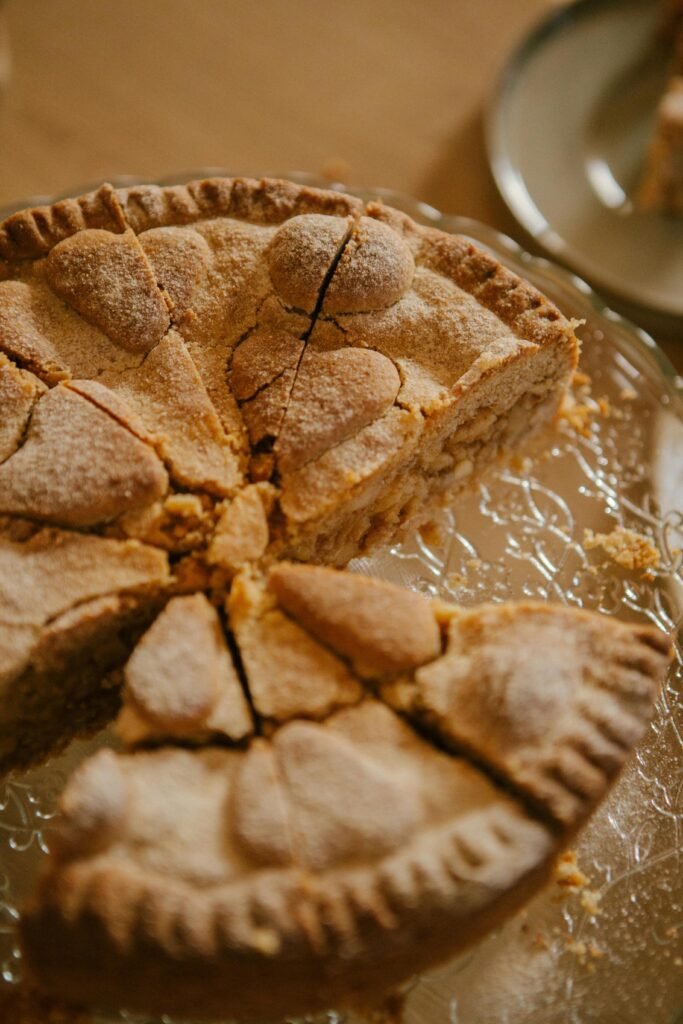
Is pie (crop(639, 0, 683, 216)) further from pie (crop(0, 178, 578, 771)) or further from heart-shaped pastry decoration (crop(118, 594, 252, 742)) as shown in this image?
heart-shaped pastry decoration (crop(118, 594, 252, 742))

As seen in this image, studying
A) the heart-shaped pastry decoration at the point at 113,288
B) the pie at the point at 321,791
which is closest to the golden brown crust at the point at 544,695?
the pie at the point at 321,791

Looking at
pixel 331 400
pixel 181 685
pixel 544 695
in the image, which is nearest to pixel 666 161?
pixel 331 400

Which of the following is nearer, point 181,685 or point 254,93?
point 181,685

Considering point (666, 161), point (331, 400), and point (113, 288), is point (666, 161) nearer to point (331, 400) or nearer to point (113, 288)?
point (331, 400)

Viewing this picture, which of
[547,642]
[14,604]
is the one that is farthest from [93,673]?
[547,642]

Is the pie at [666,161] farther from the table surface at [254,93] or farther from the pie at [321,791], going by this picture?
the pie at [321,791]

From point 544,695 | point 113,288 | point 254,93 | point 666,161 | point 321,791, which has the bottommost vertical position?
point 321,791

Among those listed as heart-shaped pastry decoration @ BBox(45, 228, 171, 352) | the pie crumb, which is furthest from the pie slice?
the pie crumb

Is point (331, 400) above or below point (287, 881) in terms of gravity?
above
